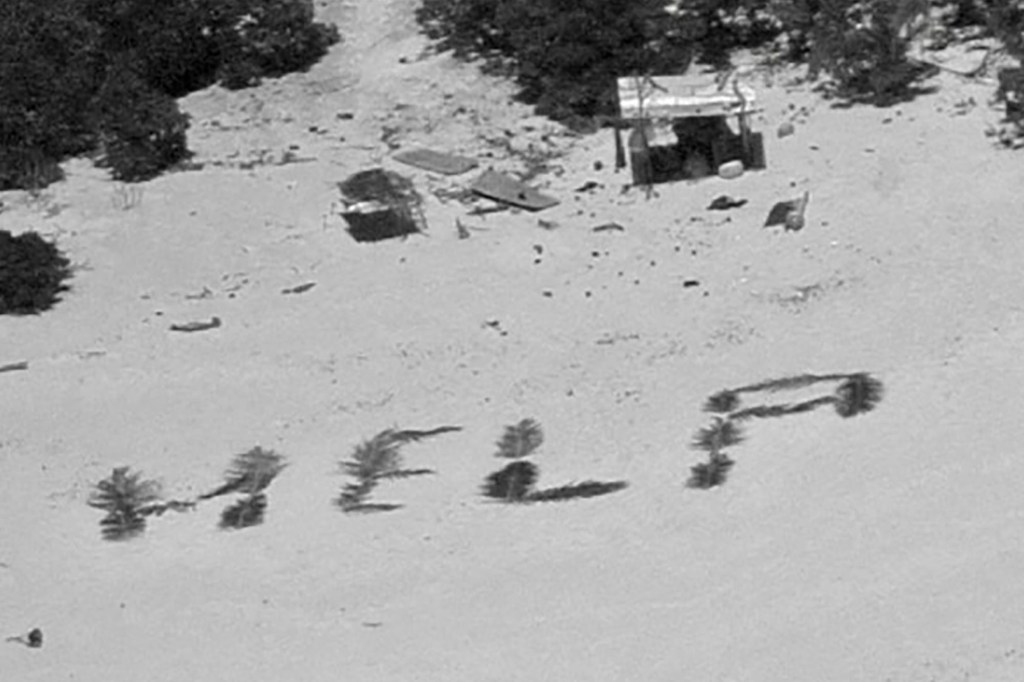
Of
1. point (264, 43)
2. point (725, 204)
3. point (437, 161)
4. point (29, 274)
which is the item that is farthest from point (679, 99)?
point (29, 274)

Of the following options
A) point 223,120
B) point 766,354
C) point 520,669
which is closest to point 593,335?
point 766,354

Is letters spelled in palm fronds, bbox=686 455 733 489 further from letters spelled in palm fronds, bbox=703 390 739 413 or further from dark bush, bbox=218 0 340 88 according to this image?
dark bush, bbox=218 0 340 88

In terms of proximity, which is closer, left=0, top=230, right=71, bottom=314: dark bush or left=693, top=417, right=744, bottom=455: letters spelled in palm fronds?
left=693, top=417, right=744, bottom=455: letters spelled in palm fronds

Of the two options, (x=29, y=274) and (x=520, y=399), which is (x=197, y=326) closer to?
(x=29, y=274)

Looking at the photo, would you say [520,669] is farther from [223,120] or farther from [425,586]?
[223,120]

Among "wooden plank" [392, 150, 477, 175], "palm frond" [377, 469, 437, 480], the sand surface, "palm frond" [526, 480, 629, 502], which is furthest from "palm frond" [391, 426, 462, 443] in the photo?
"wooden plank" [392, 150, 477, 175]

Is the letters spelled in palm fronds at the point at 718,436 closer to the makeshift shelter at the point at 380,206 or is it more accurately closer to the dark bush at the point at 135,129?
the makeshift shelter at the point at 380,206
